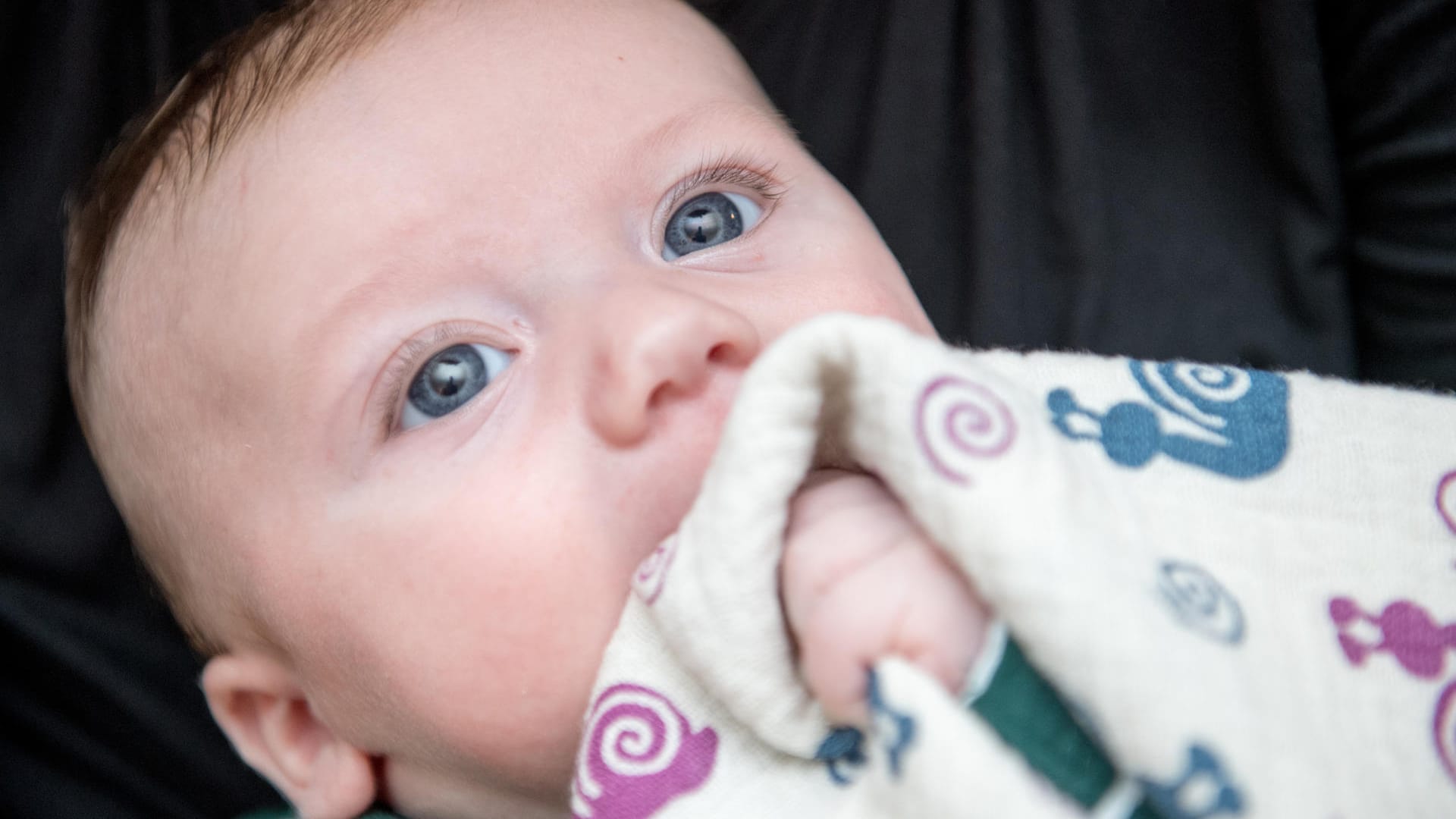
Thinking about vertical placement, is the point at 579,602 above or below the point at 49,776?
above

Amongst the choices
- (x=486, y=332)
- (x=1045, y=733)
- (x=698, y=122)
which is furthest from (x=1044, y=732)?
(x=698, y=122)

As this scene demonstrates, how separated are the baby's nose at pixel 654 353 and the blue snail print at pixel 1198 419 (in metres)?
0.23

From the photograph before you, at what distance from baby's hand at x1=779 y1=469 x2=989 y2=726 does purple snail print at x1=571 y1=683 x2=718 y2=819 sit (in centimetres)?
10

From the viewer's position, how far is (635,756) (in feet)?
1.96

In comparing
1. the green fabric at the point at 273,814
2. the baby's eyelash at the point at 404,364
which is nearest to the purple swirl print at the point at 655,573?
the baby's eyelash at the point at 404,364

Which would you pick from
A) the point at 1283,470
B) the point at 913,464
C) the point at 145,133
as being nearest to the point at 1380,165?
the point at 1283,470

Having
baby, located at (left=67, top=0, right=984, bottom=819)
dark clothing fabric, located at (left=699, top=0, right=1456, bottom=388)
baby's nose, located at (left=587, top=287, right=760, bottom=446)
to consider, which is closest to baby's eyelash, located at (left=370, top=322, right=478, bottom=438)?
baby, located at (left=67, top=0, right=984, bottom=819)

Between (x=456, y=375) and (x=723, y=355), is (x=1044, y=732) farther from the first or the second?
(x=456, y=375)

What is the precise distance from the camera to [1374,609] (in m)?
0.61

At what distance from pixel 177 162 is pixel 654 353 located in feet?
1.78

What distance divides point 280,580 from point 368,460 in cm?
13

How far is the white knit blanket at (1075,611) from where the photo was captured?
47 centimetres

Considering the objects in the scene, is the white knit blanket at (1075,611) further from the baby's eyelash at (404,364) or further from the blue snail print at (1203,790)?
the baby's eyelash at (404,364)

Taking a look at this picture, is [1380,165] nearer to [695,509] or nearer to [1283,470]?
[1283,470]
